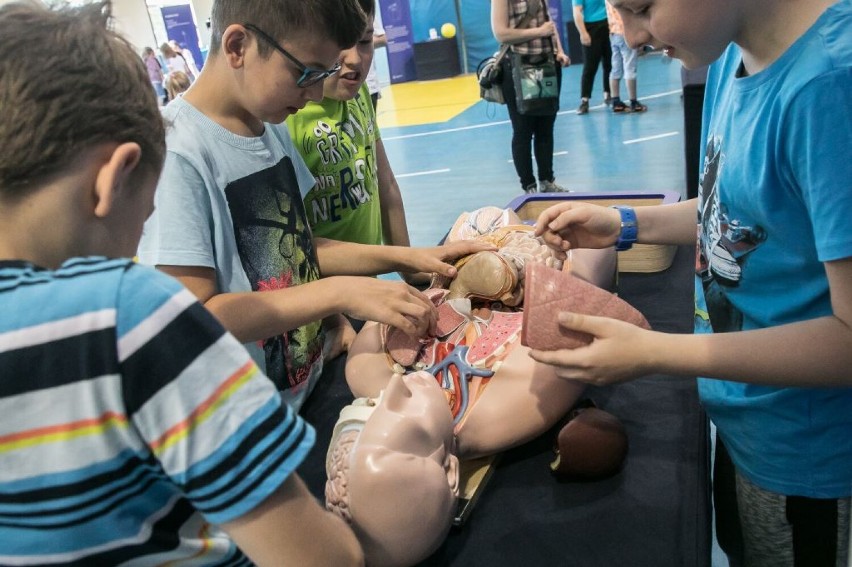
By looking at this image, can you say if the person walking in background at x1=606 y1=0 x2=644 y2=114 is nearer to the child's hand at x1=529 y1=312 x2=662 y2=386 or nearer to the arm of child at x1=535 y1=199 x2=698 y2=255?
the arm of child at x1=535 y1=199 x2=698 y2=255

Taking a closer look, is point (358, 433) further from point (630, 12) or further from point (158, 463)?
point (630, 12)

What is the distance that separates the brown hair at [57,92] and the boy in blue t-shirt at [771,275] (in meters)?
0.59

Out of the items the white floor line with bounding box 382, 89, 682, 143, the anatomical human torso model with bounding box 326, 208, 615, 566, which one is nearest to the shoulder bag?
the anatomical human torso model with bounding box 326, 208, 615, 566

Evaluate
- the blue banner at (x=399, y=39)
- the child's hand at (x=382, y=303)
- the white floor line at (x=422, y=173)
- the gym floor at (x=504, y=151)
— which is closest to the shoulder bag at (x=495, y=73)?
the gym floor at (x=504, y=151)

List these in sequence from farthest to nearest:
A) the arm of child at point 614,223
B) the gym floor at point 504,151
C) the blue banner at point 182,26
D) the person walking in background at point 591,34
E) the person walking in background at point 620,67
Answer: the blue banner at point 182,26 < the person walking in background at point 591,34 < the person walking in background at point 620,67 < the gym floor at point 504,151 < the arm of child at point 614,223

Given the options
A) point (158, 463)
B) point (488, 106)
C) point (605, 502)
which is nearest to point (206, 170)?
point (158, 463)

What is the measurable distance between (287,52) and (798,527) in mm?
1032

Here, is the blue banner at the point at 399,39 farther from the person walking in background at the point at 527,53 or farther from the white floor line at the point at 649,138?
the person walking in background at the point at 527,53

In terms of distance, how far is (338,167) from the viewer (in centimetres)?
156

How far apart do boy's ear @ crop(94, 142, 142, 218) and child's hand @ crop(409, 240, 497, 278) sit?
0.84 meters

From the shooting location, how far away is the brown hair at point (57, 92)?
1.59 ft

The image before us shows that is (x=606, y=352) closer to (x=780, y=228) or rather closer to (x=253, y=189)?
(x=780, y=228)

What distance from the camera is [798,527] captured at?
93 centimetres

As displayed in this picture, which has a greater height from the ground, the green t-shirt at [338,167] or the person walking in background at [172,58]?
the person walking in background at [172,58]
